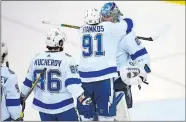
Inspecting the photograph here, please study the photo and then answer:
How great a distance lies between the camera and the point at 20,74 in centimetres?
394

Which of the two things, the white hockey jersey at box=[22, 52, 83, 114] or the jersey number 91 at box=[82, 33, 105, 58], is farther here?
the jersey number 91 at box=[82, 33, 105, 58]

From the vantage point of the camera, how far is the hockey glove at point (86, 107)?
2548mm

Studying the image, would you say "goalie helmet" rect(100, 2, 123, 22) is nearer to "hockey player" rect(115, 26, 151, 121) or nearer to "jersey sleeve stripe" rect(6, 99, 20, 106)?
"hockey player" rect(115, 26, 151, 121)

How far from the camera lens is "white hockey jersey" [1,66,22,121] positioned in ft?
7.57

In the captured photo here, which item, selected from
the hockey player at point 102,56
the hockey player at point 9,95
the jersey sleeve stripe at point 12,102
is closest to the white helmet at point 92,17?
the hockey player at point 102,56

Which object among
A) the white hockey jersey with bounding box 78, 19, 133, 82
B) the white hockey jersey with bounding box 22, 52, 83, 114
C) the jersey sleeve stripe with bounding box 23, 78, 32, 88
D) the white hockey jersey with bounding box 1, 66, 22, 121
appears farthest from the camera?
the white hockey jersey with bounding box 78, 19, 133, 82

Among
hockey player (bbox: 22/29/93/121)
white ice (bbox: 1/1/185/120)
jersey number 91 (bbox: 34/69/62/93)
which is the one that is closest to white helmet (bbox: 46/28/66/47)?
hockey player (bbox: 22/29/93/121)

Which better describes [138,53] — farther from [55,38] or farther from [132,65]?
[55,38]

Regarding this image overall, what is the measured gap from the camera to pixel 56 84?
2.49 meters

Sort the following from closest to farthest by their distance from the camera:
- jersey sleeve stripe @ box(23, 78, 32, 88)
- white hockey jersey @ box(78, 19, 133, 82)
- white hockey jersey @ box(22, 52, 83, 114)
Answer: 1. white hockey jersey @ box(22, 52, 83, 114)
2. jersey sleeve stripe @ box(23, 78, 32, 88)
3. white hockey jersey @ box(78, 19, 133, 82)

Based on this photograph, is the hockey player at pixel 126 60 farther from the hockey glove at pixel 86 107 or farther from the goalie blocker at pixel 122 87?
the hockey glove at pixel 86 107

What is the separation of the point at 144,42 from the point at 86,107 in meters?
2.12

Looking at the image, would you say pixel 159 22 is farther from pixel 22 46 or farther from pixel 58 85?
pixel 58 85

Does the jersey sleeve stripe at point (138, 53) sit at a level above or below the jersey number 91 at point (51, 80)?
above
